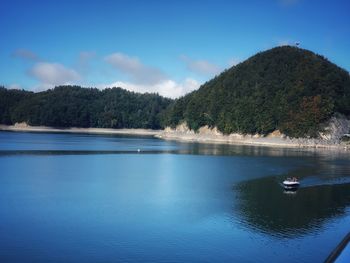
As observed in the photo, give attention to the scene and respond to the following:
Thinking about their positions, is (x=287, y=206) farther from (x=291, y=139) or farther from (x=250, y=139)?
(x=250, y=139)

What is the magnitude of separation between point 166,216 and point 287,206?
935cm

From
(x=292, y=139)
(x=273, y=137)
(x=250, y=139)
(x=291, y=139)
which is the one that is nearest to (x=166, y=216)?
(x=292, y=139)

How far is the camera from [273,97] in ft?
419

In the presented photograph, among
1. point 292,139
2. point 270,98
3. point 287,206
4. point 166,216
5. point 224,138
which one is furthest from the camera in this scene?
point 224,138

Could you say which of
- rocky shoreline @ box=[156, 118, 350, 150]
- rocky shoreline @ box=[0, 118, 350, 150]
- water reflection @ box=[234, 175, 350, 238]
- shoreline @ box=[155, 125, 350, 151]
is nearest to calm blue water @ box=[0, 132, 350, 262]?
water reflection @ box=[234, 175, 350, 238]

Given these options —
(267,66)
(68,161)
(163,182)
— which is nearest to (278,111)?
(267,66)

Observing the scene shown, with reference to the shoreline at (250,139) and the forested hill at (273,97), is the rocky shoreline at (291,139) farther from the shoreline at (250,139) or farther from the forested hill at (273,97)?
the forested hill at (273,97)

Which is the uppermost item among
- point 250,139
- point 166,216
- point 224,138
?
point 224,138

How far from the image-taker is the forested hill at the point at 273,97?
365 ft

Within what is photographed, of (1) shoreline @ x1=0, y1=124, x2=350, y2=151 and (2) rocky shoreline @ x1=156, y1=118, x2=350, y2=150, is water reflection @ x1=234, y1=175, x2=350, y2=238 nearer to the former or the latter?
(2) rocky shoreline @ x1=156, y1=118, x2=350, y2=150

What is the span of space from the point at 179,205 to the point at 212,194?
5.19 m

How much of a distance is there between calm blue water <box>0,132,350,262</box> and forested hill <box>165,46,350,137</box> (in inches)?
2589

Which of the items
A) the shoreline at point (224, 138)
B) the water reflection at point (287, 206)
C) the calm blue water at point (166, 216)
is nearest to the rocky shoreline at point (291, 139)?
the shoreline at point (224, 138)

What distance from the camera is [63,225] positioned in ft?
77.4
